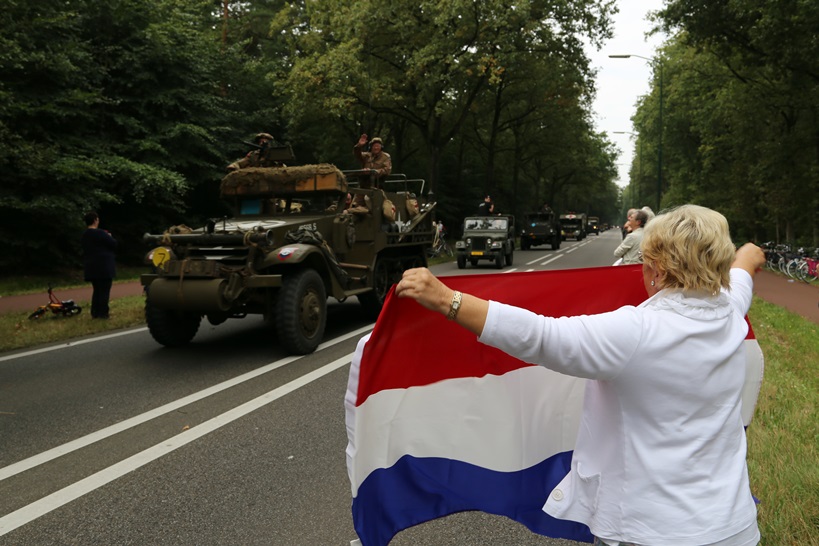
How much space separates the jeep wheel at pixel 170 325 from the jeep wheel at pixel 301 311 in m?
1.35

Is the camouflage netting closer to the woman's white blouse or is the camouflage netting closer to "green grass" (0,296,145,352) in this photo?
"green grass" (0,296,145,352)

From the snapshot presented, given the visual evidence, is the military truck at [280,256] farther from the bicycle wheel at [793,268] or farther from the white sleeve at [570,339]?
the bicycle wheel at [793,268]

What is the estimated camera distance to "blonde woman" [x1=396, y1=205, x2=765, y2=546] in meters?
1.69

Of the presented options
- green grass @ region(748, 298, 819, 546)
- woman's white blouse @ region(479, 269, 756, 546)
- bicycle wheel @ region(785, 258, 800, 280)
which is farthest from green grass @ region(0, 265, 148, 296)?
bicycle wheel @ region(785, 258, 800, 280)

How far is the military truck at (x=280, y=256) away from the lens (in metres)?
7.23

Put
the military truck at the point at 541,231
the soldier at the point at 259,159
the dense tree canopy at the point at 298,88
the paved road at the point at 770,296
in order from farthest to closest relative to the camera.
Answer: the military truck at the point at 541,231
the dense tree canopy at the point at 298,88
the paved road at the point at 770,296
the soldier at the point at 259,159

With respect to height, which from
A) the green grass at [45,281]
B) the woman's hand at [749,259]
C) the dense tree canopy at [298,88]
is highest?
the dense tree canopy at [298,88]

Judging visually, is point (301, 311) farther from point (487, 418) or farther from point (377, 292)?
point (487, 418)

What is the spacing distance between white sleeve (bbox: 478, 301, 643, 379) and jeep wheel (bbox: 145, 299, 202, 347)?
6.76 m

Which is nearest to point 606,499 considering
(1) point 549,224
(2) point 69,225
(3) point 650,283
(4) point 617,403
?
(4) point 617,403

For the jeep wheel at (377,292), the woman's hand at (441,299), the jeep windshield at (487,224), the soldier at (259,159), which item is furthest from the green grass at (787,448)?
the jeep windshield at (487,224)

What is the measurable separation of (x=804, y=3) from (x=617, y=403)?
16449 mm

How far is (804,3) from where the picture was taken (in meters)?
14.4

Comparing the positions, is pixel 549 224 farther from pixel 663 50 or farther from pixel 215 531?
pixel 215 531
